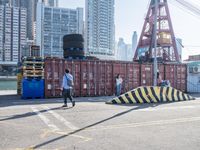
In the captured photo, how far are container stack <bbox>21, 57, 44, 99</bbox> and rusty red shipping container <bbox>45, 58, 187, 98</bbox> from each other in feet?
1.40

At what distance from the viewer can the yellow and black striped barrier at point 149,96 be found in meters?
15.9

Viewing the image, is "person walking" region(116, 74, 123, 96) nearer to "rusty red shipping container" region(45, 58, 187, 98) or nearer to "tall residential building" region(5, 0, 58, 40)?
"rusty red shipping container" region(45, 58, 187, 98)

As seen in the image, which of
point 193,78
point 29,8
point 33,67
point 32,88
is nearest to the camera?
point 33,67

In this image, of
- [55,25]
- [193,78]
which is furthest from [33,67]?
[55,25]

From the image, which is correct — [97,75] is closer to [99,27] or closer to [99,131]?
[99,131]

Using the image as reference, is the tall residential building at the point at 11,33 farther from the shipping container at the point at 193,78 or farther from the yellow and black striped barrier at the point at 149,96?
the yellow and black striped barrier at the point at 149,96

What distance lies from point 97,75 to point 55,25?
2605 inches

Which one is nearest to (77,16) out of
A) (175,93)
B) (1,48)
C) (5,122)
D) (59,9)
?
(59,9)

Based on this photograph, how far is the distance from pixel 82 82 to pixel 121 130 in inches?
529

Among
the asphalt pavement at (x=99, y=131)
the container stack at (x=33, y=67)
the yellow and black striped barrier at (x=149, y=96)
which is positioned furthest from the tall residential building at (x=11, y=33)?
the asphalt pavement at (x=99, y=131)

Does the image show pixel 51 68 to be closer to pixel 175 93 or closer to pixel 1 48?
pixel 175 93

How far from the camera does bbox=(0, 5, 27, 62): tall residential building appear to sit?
3920 inches

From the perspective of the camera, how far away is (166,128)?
341 inches

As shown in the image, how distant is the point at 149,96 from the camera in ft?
54.1
